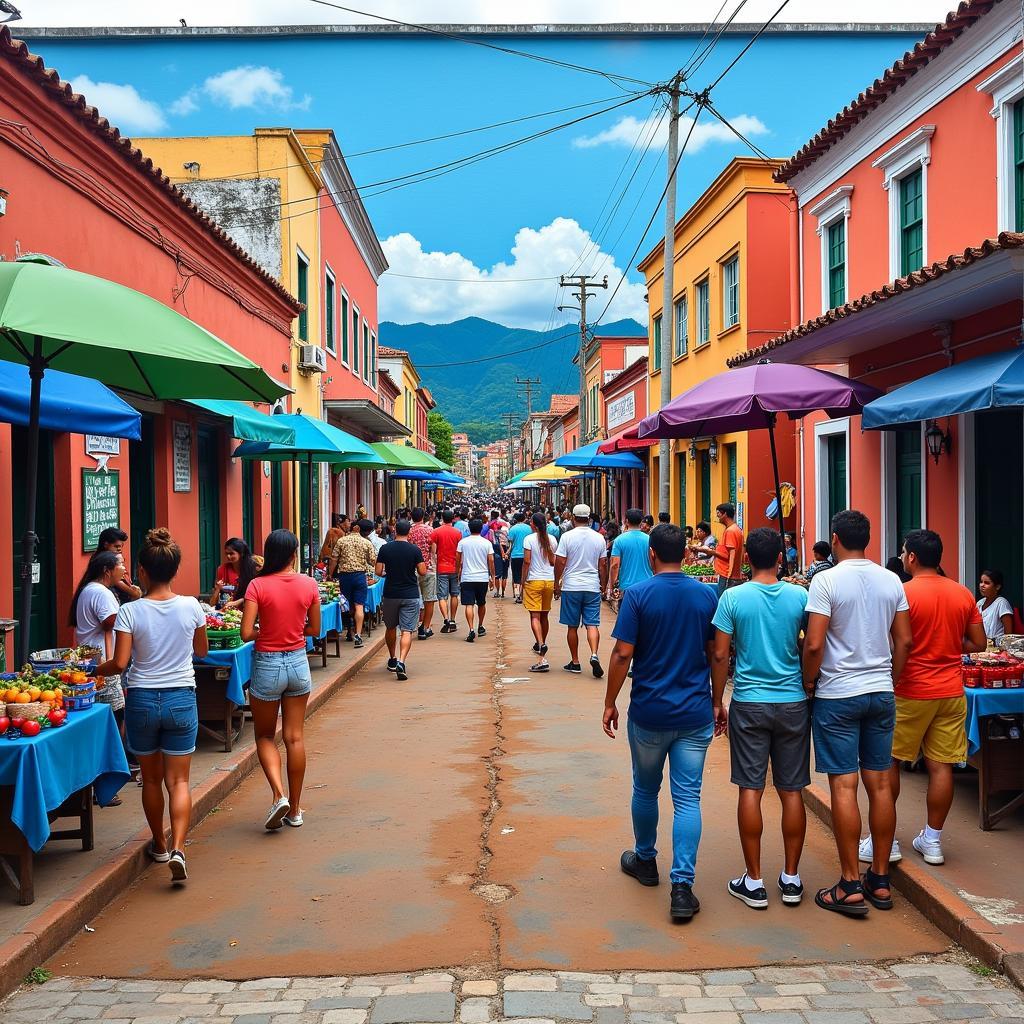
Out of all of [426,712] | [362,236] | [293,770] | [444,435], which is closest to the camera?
[293,770]

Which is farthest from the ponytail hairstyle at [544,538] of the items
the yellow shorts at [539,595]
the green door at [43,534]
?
the green door at [43,534]

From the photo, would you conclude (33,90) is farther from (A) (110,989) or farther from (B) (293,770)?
(A) (110,989)

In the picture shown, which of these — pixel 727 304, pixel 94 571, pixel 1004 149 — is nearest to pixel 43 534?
pixel 94 571

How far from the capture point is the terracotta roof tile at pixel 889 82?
9.70 m

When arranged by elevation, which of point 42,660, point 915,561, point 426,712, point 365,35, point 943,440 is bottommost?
point 426,712

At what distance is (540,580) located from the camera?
12.8m

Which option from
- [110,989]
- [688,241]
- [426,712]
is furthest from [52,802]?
[688,241]

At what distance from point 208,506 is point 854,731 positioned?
1038 centimetres

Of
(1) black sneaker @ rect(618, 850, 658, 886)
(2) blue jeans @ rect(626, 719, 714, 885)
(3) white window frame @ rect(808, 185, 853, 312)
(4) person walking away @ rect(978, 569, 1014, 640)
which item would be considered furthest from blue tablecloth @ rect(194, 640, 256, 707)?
(3) white window frame @ rect(808, 185, 853, 312)

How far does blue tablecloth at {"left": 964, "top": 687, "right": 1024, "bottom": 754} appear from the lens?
554 centimetres

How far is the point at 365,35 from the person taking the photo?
11586mm

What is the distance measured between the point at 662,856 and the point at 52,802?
10.4 feet

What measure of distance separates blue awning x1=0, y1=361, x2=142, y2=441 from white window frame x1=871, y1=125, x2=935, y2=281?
8.49m

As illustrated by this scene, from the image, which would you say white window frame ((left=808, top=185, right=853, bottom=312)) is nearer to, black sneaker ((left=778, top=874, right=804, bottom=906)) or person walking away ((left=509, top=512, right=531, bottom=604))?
person walking away ((left=509, top=512, right=531, bottom=604))
